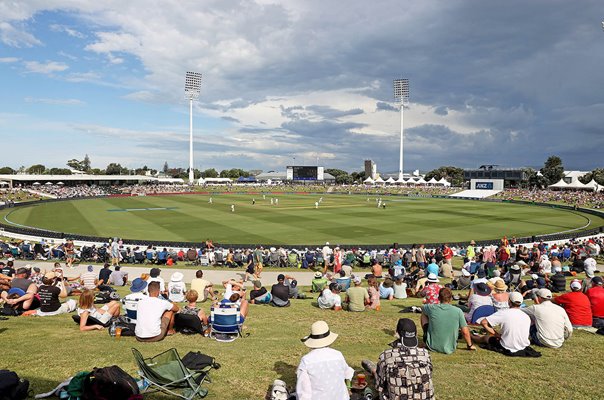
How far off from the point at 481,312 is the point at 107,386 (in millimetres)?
7990

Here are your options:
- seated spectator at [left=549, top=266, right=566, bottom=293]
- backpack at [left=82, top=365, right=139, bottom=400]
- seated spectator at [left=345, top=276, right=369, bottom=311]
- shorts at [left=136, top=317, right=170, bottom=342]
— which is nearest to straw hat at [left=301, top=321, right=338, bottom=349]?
backpack at [left=82, top=365, right=139, bottom=400]

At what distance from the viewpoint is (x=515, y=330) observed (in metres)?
8.32

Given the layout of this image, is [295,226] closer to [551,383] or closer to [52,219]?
[52,219]

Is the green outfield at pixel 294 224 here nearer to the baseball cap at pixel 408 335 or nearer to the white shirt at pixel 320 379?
the baseball cap at pixel 408 335

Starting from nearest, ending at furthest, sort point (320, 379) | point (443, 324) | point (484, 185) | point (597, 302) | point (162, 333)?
point (320, 379) < point (443, 324) < point (162, 333) < point (597, 302) < point (484, 185)

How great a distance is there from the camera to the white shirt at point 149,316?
28.6ft

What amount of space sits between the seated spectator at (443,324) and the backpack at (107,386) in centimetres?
541

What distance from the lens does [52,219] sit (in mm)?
52812

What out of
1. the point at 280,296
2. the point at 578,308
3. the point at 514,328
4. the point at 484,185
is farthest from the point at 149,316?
the point at 484,185

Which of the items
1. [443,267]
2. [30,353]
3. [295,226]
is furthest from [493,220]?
[30,353]

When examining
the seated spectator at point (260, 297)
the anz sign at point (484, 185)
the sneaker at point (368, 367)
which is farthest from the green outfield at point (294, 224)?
the anz sign at point (484, 185)

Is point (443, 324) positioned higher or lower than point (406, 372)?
lower

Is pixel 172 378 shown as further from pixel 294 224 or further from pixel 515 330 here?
pixel 294 224

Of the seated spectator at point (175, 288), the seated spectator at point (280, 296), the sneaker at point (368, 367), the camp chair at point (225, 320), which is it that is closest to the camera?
the sneaker at point (368, 367)
